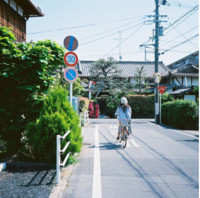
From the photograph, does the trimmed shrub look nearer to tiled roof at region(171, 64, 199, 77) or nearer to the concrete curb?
tiled roof at region(171, 64, 199, 77)

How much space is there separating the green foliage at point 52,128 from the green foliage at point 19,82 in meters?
0.59

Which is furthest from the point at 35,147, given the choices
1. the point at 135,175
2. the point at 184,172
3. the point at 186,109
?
the point at 186,109

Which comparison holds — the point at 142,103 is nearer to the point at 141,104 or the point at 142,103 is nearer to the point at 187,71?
the point at 141,104

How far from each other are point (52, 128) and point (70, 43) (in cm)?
263

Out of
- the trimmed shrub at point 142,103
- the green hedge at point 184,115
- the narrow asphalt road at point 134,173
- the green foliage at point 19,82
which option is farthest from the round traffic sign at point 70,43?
the trimmed shrub at point 142,103

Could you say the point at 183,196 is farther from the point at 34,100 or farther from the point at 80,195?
the point at 34,100

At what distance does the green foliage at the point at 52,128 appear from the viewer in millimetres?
4785

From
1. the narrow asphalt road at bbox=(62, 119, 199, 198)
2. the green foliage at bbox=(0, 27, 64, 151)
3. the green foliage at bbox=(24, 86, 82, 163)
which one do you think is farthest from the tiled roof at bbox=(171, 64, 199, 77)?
the green foliage at bbox=(24, 86, 82, 163)

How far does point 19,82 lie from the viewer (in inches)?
214

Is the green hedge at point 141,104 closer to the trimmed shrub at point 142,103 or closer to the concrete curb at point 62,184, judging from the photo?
the trimmed shrub at point 142,103

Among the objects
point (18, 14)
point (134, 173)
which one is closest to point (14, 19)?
point (18, 14)

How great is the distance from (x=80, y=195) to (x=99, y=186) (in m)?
0.48

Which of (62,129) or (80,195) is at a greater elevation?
(62,129)

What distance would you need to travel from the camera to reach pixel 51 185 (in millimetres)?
3775
